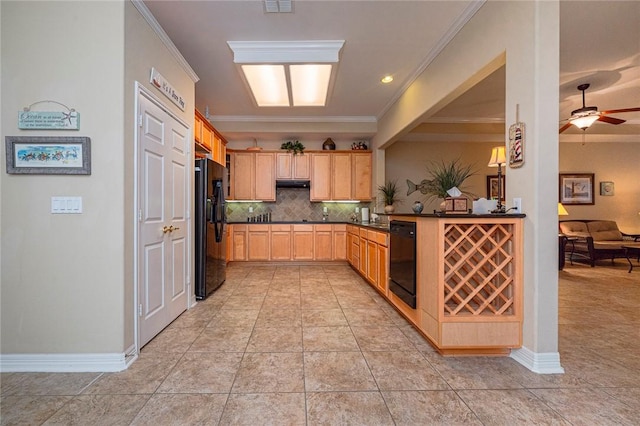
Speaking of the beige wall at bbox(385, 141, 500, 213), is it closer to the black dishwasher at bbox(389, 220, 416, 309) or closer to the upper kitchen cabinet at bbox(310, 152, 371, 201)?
the upper kitchen cabinet at bbox(310, 152, 371, 201)

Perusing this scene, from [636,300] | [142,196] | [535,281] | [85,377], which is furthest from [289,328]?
[636,300]

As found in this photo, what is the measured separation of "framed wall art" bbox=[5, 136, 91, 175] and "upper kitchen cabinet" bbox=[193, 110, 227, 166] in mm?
1699

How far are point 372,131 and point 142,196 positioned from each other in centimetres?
439

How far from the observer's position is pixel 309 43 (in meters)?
3.14

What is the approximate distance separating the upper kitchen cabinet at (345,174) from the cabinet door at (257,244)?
142 cm

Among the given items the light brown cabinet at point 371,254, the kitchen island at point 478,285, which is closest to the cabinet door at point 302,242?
the light brown cabinet at point 371,254

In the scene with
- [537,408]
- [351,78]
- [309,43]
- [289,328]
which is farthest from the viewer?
[351,78]

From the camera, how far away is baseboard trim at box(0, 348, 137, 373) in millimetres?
1949

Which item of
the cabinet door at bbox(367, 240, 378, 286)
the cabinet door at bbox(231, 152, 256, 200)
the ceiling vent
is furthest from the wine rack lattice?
the cabinet door at bbox(231, 152, 256, 200)

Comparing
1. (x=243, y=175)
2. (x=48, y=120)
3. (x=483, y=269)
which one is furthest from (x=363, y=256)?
(x=48, y=120)

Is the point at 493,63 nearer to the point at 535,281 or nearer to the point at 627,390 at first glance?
the point at 535,281

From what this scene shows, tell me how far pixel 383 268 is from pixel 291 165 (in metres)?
3.37

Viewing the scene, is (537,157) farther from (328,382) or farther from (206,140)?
(206,140)

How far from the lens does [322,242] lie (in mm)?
5828
